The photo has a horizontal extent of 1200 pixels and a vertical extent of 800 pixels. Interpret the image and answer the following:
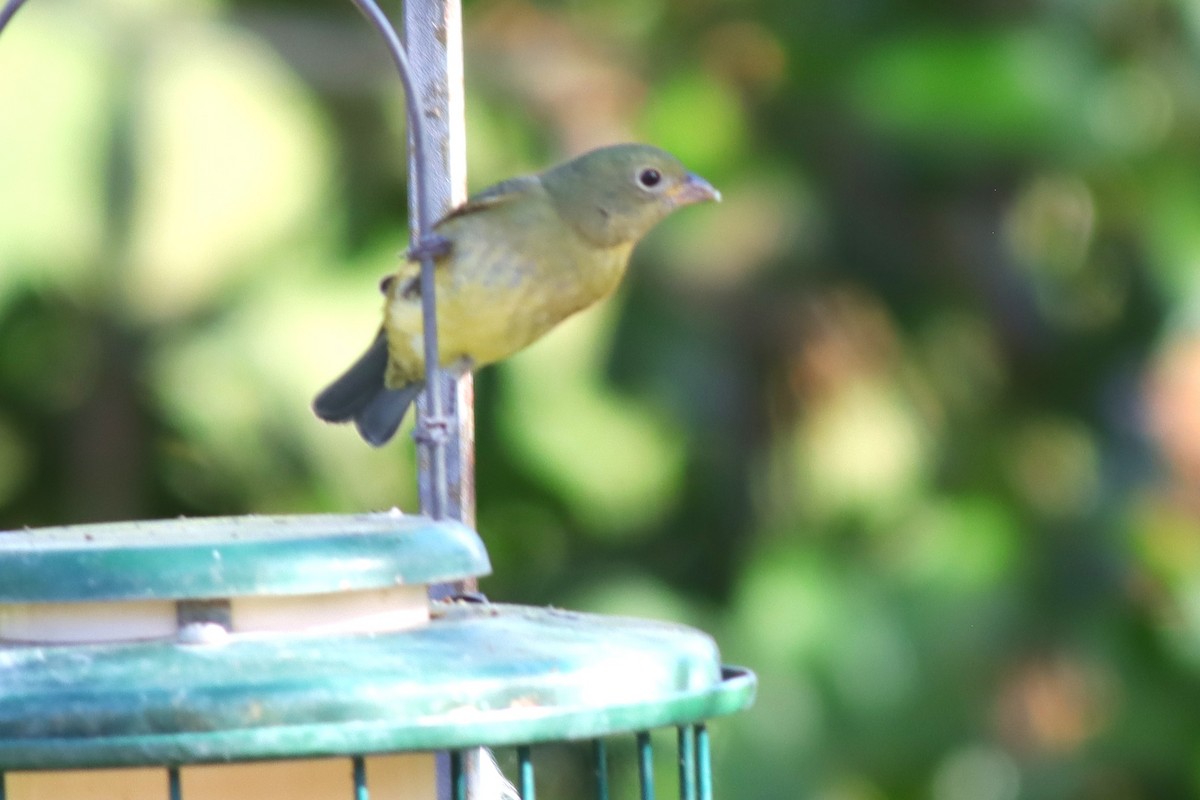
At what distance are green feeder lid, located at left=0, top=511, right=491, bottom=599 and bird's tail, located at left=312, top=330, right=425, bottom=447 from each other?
1483 millimetres

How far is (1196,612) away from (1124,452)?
0.54 meters

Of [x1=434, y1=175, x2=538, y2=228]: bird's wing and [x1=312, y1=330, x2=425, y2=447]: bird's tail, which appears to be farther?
[x1=312, y1=330, x2=425, y2=447]: bird's tail

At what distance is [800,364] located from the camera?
636 centimetres

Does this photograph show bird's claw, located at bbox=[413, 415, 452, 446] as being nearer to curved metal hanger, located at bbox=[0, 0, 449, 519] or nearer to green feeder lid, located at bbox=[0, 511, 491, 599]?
curved metal hanger, located at bbox=[0, 0, 449, 519]

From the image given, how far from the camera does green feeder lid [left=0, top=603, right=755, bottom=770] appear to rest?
6.06 ft

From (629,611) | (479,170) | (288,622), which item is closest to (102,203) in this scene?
(479,170)

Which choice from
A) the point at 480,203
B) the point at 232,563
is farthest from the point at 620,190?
the point at 232,563

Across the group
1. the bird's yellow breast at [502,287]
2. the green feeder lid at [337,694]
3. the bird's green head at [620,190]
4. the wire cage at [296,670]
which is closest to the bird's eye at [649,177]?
the bird's green head at [620,190]

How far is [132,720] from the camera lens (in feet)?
6.06

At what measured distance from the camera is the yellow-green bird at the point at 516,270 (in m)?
3.47

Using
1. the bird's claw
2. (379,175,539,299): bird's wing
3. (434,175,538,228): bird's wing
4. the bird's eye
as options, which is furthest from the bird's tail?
the bird's claw

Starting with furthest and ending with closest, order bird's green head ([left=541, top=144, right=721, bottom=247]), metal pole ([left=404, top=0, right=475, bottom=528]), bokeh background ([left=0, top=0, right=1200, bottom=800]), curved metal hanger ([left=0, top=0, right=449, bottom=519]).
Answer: bokeh background ([left=0, top=0, right=1200, bottom=800]) → bird's green head ([left=541, top=144, right=721, bottom=247]) → metal pole ([left=404, top=0, right=475, bottom=528]) → curved metal hanger ([left=0, top=0, right=449, bottom=519])

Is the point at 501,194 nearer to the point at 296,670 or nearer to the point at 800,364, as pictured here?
the point at 296,670

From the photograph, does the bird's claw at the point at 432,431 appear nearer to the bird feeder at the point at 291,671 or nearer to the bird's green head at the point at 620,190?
the bird feeder at the point at 291,671
